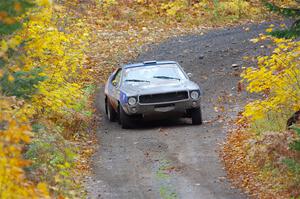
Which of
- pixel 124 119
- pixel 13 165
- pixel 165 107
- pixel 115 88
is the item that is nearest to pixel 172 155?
pixel 165 107

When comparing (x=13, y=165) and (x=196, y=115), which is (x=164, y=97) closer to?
(x=196, y=115)

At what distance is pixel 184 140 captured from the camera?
1566 cm

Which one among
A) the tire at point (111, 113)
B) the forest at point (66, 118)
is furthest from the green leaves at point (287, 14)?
the tire at point (111, 113)

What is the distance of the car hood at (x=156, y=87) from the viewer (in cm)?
1694

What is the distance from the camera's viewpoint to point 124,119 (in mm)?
17391

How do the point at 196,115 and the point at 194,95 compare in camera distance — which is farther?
the point at 196,115

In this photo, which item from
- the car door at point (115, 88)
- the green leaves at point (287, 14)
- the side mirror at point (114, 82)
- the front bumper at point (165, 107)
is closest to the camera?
the green leaves at point (287, 14)

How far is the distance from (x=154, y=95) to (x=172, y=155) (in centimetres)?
285

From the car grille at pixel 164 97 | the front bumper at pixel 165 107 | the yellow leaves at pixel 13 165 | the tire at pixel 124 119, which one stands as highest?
the yellow leaves at pixel 13 165

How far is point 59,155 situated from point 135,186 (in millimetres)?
1446

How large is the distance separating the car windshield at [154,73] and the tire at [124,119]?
109cm

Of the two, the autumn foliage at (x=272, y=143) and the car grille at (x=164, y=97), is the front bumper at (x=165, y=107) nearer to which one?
the car grille at (x=164, y=97)

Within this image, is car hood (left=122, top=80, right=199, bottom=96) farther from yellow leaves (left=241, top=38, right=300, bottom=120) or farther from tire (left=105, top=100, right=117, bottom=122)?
yellow leaves (left=241, top=38, right=300, bottom=120)

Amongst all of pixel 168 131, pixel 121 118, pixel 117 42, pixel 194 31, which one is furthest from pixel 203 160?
pixel 194 31
